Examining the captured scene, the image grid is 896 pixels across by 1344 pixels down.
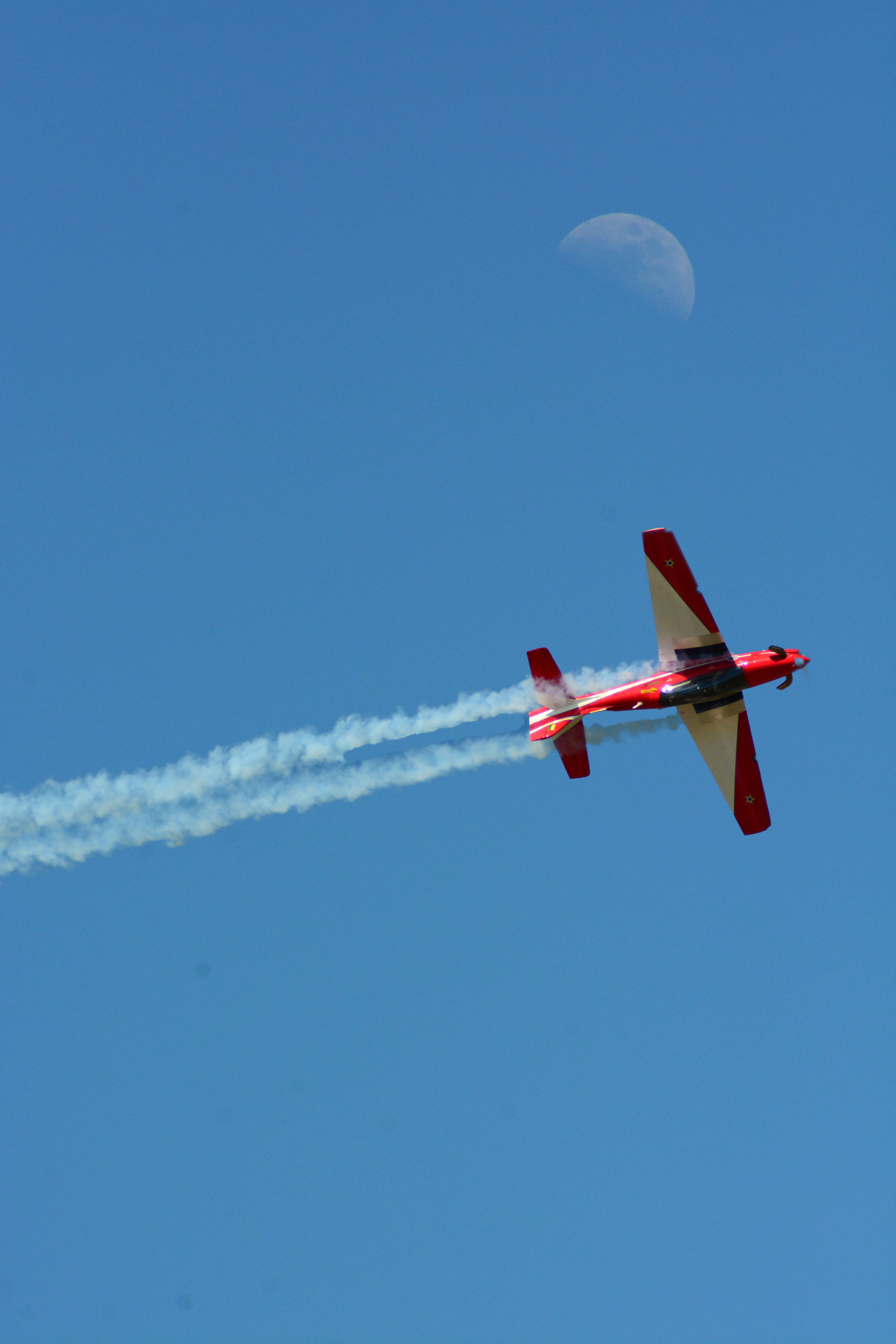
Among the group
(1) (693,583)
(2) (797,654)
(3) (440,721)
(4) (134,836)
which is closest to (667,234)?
(1) (693,583)

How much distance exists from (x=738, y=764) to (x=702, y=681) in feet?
11.0

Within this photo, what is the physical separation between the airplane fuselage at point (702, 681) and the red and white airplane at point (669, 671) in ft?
0.06

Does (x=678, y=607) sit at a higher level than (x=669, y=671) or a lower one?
higher

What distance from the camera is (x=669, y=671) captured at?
3219 centimetres

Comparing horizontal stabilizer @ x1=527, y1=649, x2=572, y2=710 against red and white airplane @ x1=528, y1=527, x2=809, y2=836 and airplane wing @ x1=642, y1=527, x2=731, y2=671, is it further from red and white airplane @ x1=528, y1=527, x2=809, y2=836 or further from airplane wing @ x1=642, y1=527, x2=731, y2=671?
airplane wing @ x1=642, y1=527, x2=731, y2=671

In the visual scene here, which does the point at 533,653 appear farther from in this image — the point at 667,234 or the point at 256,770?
the point at 667,234

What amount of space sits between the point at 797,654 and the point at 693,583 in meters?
3.25

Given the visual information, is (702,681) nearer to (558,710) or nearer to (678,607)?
(678,607)

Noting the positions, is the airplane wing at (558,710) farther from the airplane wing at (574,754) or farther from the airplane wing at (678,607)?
the airplane wing at (678,607)

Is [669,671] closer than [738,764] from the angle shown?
Yes

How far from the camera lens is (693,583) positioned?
104ft

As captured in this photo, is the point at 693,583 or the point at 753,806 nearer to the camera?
the point at 693,583

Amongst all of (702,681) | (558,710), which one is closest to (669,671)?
(702,681)

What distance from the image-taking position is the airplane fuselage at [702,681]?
3183cm
